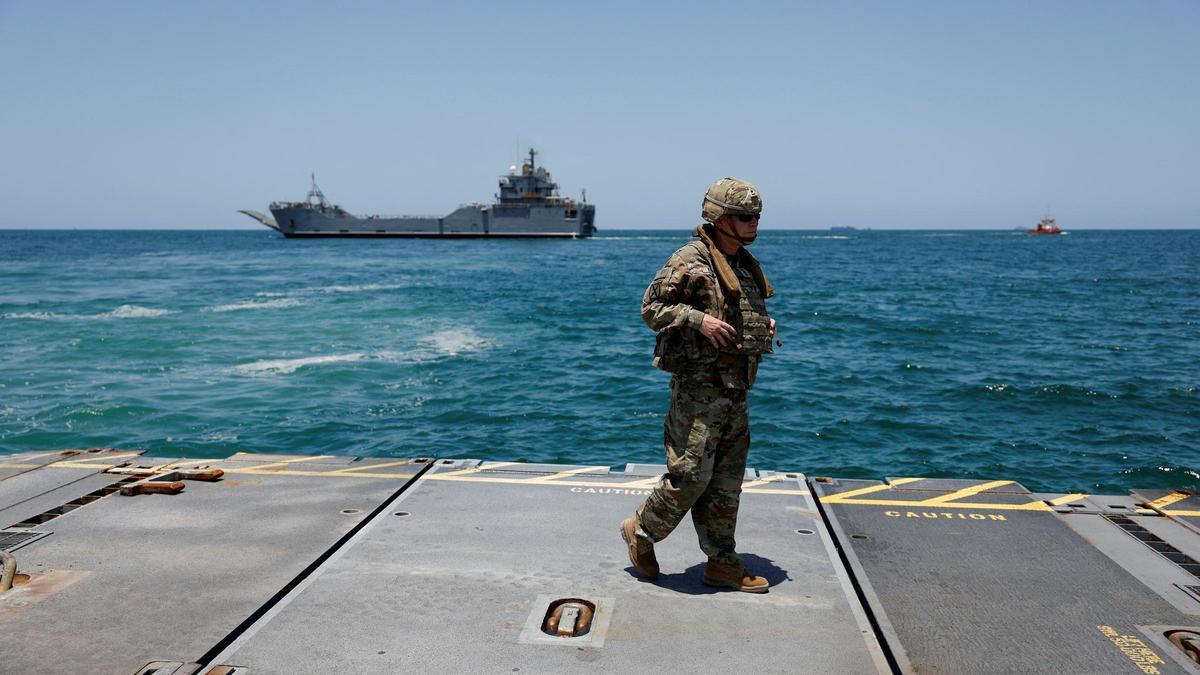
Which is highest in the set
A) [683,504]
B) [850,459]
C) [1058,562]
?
[683,504]

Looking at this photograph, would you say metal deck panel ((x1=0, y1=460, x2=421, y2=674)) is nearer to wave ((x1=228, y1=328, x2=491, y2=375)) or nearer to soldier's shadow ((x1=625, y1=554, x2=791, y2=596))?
soldier's shadow ((x1=625, y1=554, x2=791, y2=596))

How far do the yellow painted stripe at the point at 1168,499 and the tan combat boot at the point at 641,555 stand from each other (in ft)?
11.6

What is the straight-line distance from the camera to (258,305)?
1054 inches

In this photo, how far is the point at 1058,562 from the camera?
415cm

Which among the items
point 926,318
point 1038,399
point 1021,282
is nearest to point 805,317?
point 926,318

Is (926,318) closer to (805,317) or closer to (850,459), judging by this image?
(805,317)

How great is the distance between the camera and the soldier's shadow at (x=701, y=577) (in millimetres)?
3812

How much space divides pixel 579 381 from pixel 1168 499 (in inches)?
432

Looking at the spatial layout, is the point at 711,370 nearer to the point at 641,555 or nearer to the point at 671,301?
the point at 671,301

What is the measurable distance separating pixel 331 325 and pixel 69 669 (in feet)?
65.1

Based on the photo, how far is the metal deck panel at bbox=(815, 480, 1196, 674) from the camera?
3.22 meters

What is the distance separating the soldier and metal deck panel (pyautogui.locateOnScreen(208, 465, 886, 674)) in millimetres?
284

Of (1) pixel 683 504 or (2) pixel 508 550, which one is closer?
(1) pixel 683 504

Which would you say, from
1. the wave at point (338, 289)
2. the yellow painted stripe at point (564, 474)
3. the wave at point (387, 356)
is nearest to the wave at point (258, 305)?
the wave at point (338, 289)
